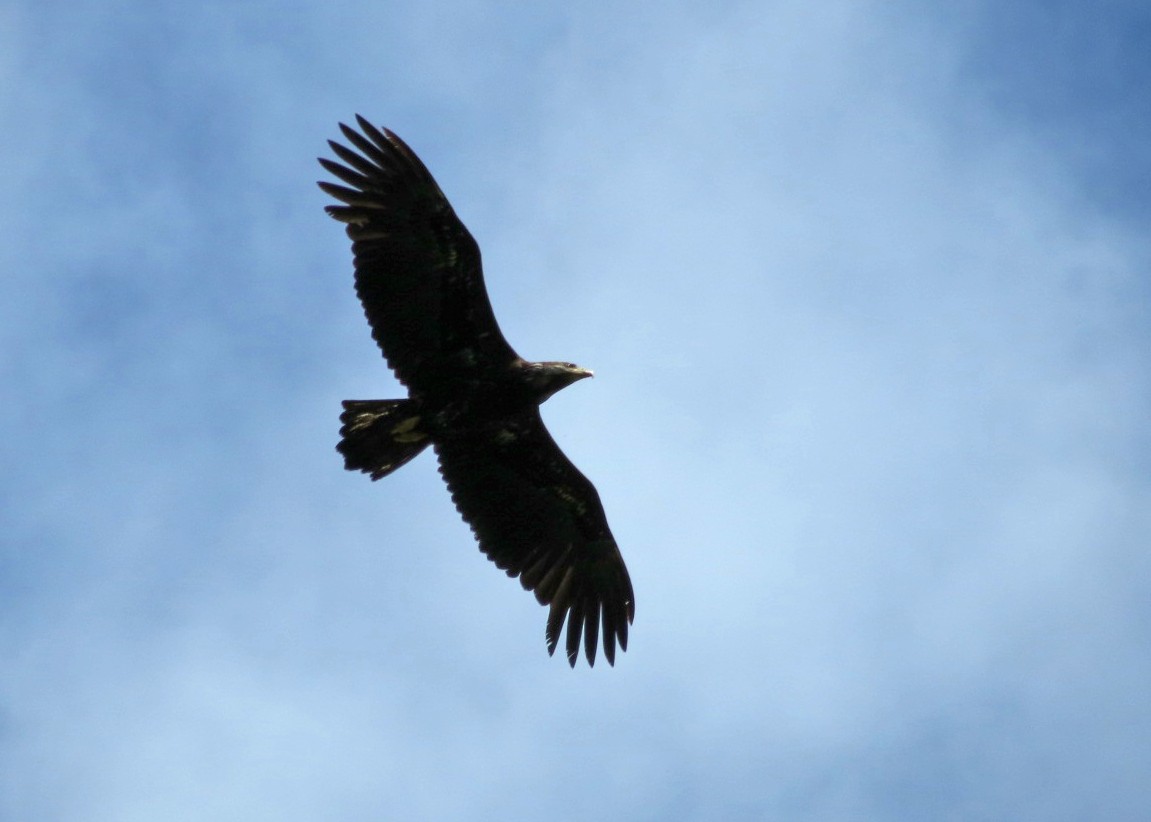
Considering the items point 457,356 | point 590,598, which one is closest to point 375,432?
point 457,356

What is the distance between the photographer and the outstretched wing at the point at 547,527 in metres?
16.5

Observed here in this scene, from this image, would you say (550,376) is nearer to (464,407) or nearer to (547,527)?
(464,407)

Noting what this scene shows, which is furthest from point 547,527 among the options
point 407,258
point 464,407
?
point 407,258

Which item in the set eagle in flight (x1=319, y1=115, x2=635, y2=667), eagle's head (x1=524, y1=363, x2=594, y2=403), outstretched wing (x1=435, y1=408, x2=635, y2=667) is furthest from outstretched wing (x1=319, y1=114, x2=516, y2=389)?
outstretched wing (x1=435, y1=408, x2=635, y2=667)

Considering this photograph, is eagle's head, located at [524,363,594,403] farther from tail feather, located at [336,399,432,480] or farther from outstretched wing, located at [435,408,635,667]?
tail feather, located at [336,399,432,480]

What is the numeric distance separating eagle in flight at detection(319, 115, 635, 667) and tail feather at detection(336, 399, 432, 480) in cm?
1

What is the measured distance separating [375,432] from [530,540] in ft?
8.79

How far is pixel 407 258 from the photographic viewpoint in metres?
15.2

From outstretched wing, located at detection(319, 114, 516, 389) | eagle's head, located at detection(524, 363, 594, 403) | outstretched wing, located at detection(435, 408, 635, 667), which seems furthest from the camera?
outstretched wing, located at detection(435, 408, 635, 667)

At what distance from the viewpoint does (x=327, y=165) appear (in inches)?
596

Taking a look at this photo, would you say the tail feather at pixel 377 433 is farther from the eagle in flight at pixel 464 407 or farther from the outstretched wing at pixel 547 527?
the outstretched wing at pixel 547 527

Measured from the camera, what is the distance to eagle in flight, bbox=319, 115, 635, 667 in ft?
49.8

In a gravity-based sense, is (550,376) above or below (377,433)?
above

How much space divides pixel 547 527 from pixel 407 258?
12.8ft
